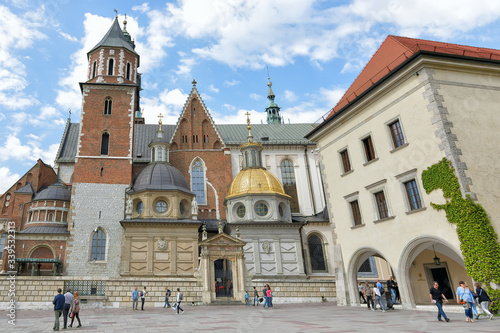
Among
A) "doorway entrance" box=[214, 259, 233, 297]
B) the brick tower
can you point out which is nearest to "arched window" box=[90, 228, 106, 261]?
the brick tower

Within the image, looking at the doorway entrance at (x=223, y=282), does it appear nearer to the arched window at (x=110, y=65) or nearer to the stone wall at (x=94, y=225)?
the stone wall at (x=94, y=225)

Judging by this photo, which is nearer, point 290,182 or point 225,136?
point 290,182

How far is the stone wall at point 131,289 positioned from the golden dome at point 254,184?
406 inches

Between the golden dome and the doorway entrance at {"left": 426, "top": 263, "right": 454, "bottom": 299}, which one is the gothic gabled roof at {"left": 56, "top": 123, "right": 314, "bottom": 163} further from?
the doorway entrance at {"left": 426, "top": 263, "right": 454, "bottom": 299}

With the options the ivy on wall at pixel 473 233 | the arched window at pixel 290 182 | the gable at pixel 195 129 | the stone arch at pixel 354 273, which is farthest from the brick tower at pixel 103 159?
the ivy on wall at pixel 473 233

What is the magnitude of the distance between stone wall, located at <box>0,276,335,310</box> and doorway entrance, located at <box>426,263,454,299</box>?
6.78m

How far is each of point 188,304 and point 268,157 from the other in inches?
874

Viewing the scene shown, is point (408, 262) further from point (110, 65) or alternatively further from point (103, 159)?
point (110, 65)

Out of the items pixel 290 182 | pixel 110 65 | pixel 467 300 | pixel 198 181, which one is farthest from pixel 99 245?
pixel 467 300

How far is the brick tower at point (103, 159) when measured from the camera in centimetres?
2967

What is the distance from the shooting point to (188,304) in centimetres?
2250

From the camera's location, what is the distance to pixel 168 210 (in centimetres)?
3111

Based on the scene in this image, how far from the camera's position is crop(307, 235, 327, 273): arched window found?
3381cm

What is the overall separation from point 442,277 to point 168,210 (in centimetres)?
2098
